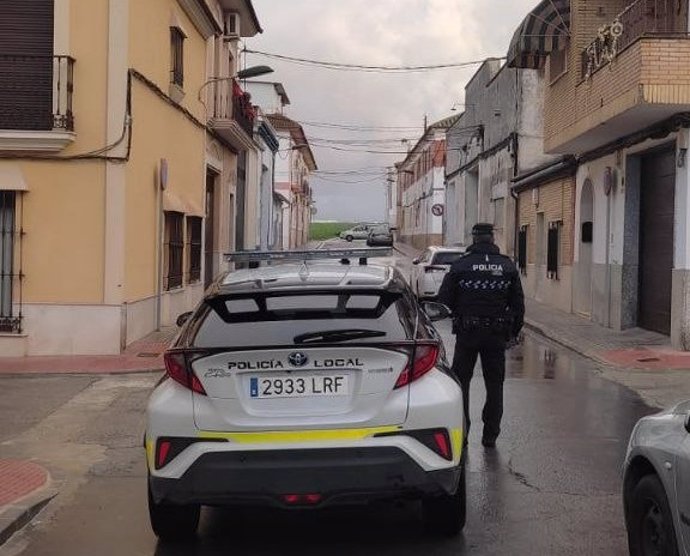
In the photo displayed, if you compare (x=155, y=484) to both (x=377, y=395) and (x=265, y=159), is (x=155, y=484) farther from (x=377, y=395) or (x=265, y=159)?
(x=265, y=159)

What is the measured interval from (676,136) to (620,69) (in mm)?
1373

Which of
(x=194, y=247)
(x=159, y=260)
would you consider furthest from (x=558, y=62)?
(x=159, y=260)

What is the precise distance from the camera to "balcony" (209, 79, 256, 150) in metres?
20.3

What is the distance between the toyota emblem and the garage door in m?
11.3

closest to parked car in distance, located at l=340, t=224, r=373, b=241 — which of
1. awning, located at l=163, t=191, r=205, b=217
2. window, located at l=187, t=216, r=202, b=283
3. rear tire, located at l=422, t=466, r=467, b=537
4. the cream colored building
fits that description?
window, located at l=187, t=216, r=202, b=283

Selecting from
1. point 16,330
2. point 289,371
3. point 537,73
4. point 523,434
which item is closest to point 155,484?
point 289,371

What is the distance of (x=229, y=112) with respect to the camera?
21484mm

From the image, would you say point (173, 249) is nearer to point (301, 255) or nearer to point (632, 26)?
point (632, 26)

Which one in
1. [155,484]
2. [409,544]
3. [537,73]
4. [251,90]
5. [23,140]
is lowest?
[409,544]

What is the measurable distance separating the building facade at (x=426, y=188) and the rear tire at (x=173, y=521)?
45251mm

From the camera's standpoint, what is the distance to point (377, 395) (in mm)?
4449

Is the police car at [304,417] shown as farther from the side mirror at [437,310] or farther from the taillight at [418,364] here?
the side mirror at [437,310]

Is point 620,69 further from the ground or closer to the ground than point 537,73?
closer to the ground

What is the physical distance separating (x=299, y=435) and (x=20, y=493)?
2591 millimetres
